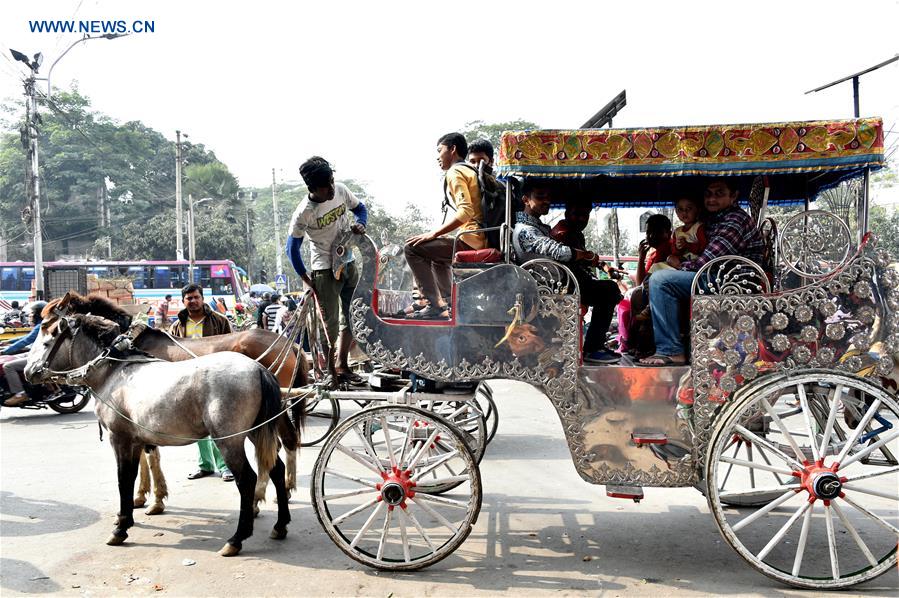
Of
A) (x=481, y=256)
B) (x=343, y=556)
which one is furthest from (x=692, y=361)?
(x=343, y=556)

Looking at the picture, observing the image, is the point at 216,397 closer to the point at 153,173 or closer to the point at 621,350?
the point at 621,350

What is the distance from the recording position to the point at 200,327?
6.63m

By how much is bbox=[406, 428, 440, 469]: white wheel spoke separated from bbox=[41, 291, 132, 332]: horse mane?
8.74 ft

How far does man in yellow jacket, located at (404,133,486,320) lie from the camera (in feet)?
14.4

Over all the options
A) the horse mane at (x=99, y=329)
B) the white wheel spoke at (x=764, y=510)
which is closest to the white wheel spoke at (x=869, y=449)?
the white wheel spoke at (x=764, y=510)

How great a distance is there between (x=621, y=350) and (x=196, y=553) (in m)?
3.28

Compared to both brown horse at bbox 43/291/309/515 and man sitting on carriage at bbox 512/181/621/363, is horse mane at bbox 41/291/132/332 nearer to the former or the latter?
brown horse at bbox 43/291/309/515

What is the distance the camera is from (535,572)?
13.8ft

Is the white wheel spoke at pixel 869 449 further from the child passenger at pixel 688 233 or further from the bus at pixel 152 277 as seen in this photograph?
the bus at pixel 152 277

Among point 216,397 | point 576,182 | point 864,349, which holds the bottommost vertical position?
point 216,397

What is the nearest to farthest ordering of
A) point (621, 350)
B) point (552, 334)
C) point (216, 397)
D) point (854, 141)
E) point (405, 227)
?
point (854, 141)
point (552, 334)
point (216, 397)
point (621, 350)
point (405, 227)

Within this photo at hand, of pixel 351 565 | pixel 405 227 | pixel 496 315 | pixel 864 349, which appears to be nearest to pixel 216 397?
pixel 351 565

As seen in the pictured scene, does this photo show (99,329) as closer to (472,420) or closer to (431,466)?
(431,466)

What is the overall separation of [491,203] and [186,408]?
2.48m
